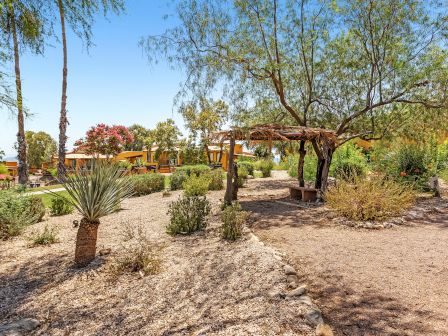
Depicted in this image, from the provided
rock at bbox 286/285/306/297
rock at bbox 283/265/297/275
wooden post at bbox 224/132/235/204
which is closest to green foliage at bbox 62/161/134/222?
rock at bbox 283/265/297/275

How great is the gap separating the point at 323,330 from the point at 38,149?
4498cm

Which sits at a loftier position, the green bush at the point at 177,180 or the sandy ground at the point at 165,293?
the green bush at the point at 177,180

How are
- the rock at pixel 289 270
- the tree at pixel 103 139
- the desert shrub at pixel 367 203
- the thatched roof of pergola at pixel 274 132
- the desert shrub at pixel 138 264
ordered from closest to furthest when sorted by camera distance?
the rock at pixel 289 270
the desert shrub at pixel 138 264
the desert shrub at pixel 367 203
the thatched roof of pergola at pixel 274 132
the tree at pixel 103 139

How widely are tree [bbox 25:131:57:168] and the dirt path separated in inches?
1546

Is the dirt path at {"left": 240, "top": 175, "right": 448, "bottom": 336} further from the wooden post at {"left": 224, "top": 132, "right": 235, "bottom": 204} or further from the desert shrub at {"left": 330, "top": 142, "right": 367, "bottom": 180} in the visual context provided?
the desert shrub at {"left": 330, "top": 142, "right": 367, "bottom": 180}

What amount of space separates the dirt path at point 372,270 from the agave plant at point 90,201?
10.3 feet

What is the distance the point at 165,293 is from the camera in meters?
4.29

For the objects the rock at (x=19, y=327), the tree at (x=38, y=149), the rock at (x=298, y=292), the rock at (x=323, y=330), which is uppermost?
the tree at (x=38, y=149)

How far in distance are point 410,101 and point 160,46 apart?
8.89 metres

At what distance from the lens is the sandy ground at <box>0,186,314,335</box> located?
3334 millimetres

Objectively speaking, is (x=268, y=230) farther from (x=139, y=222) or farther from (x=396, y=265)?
(x=139, y=222)

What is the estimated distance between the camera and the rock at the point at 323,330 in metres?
2.87

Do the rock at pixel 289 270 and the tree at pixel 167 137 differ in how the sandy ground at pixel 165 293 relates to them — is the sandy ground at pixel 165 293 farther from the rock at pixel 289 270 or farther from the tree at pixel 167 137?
the tree at pixel 167 137

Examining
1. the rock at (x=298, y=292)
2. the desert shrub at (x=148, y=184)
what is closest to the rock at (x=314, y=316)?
the rock at (x=298, y=292)
